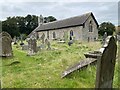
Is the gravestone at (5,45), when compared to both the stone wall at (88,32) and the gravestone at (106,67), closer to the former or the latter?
the gravestone at (106,67)

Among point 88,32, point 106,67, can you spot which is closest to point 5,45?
point 106,67

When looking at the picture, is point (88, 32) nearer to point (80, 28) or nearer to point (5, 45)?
point (80, 28)

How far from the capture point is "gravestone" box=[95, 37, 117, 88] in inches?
177

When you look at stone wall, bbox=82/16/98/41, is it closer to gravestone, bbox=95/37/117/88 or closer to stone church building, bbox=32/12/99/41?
stone church building, bbox=32/12/99/41

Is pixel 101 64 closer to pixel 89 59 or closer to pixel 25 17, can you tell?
pixel 89 59

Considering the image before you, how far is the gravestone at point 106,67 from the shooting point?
4500mm

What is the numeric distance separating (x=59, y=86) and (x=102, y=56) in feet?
5.56

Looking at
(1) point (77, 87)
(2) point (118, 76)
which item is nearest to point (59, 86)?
(1) point (77, 87)

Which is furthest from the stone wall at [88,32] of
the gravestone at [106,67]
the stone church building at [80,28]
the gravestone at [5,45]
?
the gravestone at [106,67]

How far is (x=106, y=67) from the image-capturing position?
15.2 feet

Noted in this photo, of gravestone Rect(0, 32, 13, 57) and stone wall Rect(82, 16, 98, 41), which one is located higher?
stone wall Rect(82, 16, 98, 41)

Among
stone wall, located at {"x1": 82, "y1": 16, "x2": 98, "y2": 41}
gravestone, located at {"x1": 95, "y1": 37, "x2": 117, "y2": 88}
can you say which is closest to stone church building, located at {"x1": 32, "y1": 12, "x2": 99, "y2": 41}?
stone wall, located at {"x1": 82, "y1": 16, "x2": 98, "y2": 41}

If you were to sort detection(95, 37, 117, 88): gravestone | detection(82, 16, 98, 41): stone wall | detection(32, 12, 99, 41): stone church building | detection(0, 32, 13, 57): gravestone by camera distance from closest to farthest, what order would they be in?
detection(95, 37, 117, 88): gravestone, detection(0, 32, 13, 57): gravestone, detection(32, 12, 99, 41): stone church building, detection(82, 16, 98, 41): stone wall

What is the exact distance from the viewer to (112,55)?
4820 millimetres
